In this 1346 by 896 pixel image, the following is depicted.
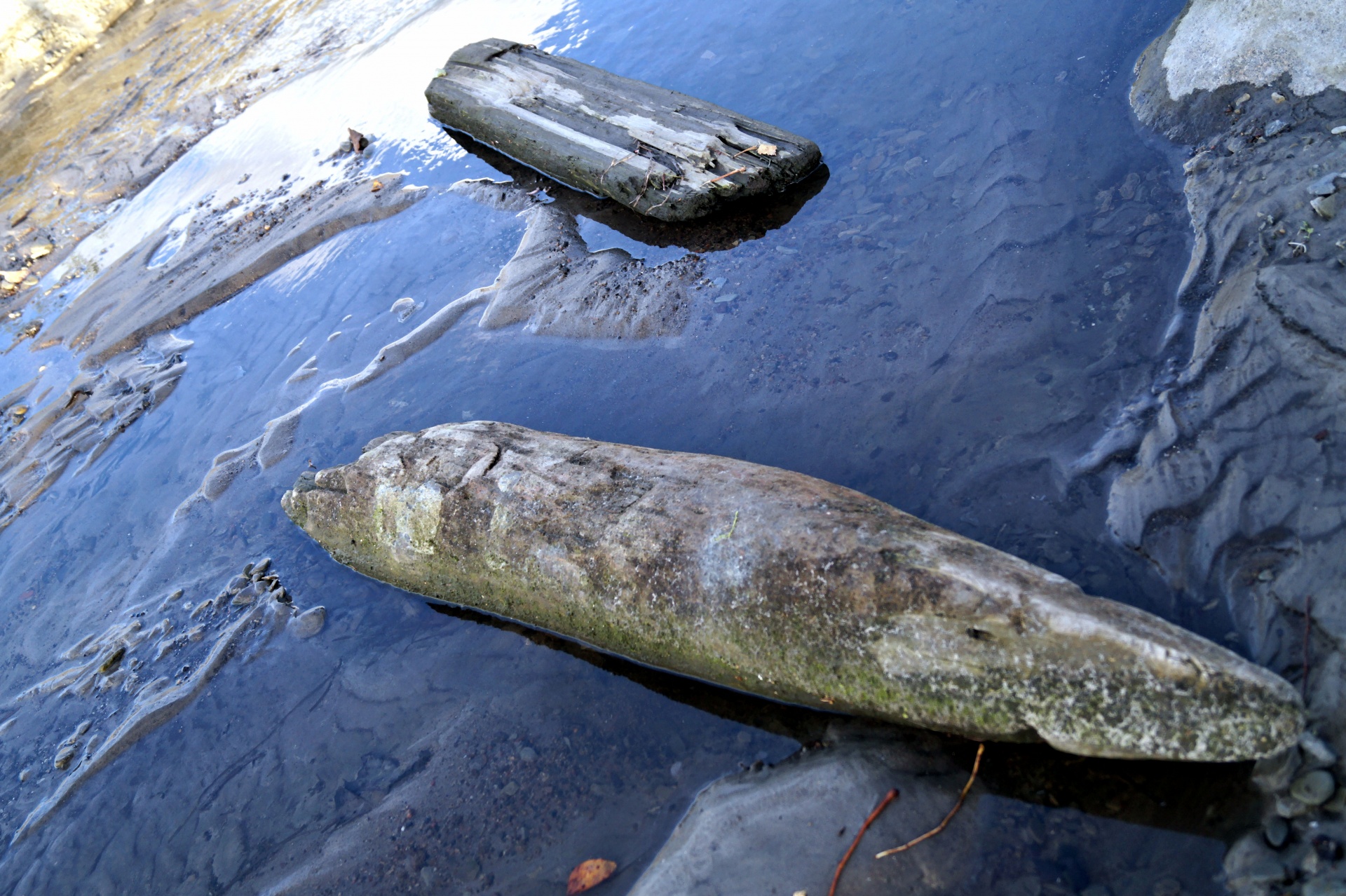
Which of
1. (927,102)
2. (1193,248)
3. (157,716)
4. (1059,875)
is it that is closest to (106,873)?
(157,716)

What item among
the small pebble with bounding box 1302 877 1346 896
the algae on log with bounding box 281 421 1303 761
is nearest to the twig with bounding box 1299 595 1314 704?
the algae on log with bounding box 281 421 1303 761

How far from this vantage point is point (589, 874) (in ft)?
9.75

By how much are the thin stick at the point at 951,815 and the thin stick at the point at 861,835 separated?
0.26 ft

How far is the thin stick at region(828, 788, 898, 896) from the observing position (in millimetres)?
2583

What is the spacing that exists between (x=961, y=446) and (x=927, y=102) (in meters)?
3.32

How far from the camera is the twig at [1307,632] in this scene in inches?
95.6

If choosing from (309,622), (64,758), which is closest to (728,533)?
(309,622)

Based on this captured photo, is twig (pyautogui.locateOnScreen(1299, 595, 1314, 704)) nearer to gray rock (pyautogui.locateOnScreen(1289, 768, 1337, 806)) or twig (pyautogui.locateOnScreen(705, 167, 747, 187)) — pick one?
gray rock (pyautogui.locateOnScreen(1289, 768, 1337, 806))

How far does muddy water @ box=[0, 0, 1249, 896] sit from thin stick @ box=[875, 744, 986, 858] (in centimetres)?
5

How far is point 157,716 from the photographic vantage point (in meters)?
4.16

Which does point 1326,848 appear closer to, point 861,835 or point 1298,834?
point 1298,834

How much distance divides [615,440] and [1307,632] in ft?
10.8

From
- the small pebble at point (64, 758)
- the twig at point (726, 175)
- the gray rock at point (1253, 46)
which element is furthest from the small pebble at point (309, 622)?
the gray rock at point (1253, 46)

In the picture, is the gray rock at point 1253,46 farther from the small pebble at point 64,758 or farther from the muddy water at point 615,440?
the small pebble at point 64,758
